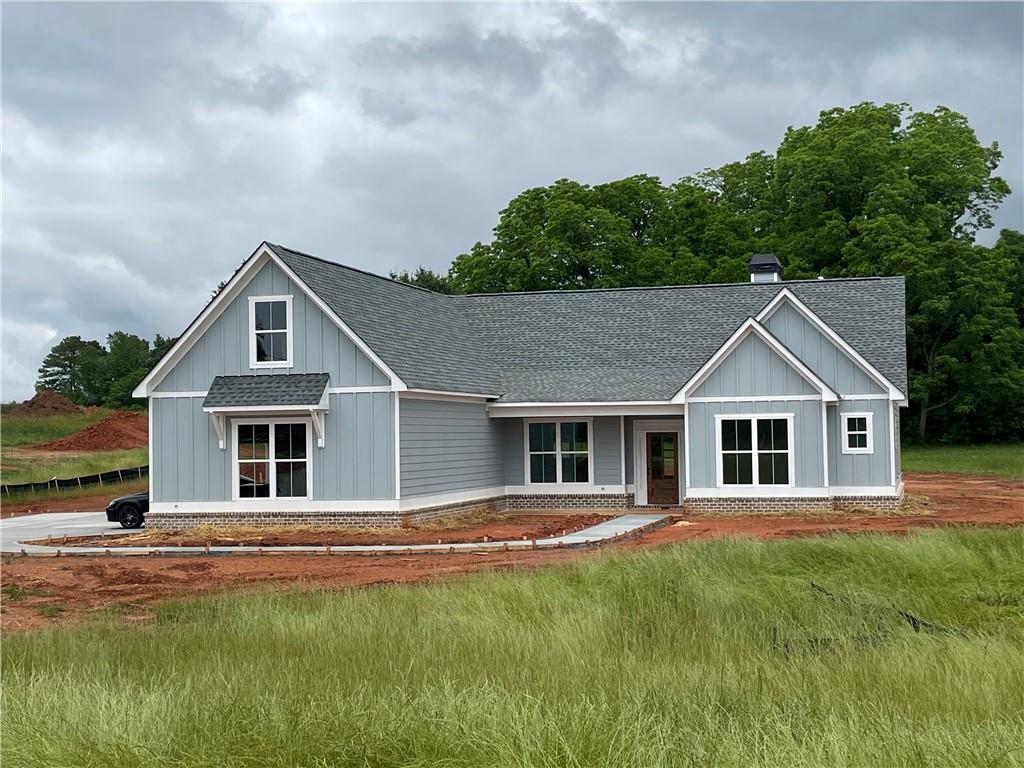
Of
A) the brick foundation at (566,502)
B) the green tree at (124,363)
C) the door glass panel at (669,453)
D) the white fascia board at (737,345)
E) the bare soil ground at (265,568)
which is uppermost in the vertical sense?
the green tree at (124,363)

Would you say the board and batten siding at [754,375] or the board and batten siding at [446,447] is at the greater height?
the board and batten siding at [754,375]

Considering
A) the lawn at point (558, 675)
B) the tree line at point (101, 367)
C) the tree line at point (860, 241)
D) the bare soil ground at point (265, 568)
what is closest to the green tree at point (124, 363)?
the tree line at point (101, 367)

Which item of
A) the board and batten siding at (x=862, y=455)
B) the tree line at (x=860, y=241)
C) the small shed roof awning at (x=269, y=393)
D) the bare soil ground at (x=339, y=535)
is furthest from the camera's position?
the tree line at (x=860, y=241)

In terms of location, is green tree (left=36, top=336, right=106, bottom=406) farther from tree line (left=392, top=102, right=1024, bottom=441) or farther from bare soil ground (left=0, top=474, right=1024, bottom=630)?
bare soil ground (left=0, top=474, right=1024, bottom=630)

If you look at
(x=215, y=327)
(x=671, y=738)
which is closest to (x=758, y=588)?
(x=671, y=738)

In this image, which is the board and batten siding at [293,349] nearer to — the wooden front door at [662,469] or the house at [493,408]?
the house at [493,408]

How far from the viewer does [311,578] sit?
17.6 m

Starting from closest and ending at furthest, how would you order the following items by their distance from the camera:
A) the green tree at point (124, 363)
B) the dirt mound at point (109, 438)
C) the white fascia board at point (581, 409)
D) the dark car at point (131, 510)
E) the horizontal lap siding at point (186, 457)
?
the horizontal lap siding at point (186, 457)
the dark car at point (131, 510)
the white fascia board at point (581, 409)
the dirt mound at point (109, 438)
the green tree at point (124, 363)

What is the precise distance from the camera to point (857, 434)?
2816 cm

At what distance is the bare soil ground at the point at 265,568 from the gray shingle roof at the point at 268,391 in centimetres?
446

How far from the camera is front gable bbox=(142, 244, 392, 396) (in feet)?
84.1

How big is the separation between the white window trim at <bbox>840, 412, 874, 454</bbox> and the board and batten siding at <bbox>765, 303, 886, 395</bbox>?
56cm

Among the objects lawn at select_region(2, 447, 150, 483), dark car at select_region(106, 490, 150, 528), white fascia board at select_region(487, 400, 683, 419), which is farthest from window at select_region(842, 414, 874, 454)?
lawn at select_region(2, 447, 150, 483)

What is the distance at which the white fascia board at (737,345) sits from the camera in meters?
26.8
